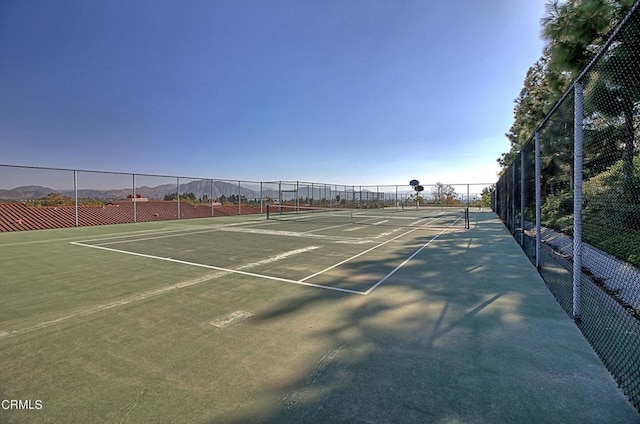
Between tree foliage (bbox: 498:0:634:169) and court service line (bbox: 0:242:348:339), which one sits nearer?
court service line (bbox: 0:242:348:339)

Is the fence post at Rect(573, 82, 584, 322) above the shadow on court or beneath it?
above

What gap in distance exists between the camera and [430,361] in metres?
2.25

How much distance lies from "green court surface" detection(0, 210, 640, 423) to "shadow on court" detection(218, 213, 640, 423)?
0.04 ft

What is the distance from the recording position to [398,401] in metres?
1.78

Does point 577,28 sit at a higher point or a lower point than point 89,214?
higher

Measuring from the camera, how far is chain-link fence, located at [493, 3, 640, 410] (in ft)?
7.87

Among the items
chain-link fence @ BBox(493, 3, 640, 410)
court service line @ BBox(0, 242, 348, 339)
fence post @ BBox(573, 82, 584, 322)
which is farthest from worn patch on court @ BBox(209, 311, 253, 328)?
fence post @ BBox(573, 82, 584, 322)

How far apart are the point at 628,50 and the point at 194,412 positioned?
4.33m

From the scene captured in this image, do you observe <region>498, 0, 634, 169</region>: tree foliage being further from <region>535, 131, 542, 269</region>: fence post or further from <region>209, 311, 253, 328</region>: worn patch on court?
<region>209, 311, 253, 328</region>: worn patch on court

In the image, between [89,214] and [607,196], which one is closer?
[607,196]

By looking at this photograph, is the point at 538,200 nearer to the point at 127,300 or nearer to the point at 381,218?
the point at 127,300

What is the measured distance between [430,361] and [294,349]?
1095mm

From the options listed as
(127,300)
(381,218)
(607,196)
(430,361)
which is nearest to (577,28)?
(607,196)

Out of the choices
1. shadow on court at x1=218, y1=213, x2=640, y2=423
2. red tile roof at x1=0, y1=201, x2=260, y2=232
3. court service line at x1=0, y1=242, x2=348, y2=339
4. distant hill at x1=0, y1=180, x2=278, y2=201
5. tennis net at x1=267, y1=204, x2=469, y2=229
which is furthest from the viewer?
tennis net at x1=267, y1=204, x2=469, y2=229
